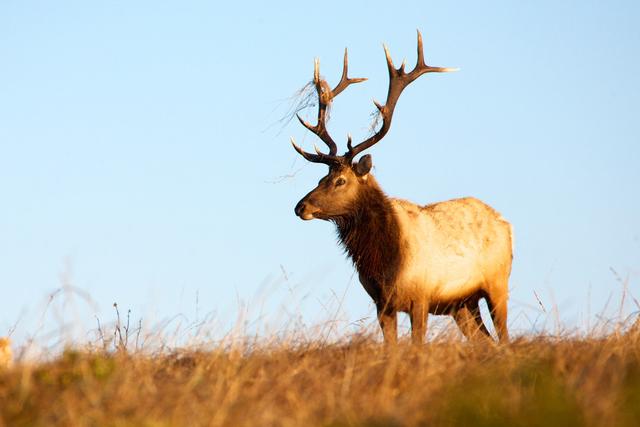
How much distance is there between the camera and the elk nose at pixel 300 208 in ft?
37.6

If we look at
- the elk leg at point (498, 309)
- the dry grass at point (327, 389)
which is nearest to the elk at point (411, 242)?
the elk leg at point (498, 309)

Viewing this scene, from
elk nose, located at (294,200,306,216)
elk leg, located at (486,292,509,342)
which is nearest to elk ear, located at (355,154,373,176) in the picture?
elk nose, located at (294,200,306,216)

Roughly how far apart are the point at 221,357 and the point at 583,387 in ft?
7.10

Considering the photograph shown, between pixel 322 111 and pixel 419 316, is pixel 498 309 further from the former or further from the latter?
pixel 322 111

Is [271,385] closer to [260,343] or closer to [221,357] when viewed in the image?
[221,357]

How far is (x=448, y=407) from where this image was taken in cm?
444

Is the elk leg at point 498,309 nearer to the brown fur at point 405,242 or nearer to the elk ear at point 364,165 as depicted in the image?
the brown fur at point 405,242

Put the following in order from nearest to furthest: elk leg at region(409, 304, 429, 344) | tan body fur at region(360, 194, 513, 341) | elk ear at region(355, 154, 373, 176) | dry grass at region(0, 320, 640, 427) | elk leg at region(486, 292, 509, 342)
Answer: dry grass at region(0, 320, 640, 427)
elk leg at region(409, 304, 429, 344)
tan body fur at region(360, 194, 513, 341)
elk ear at region(355, 154, 373, 176)
elk leg at region(486, 292, 509, 342)

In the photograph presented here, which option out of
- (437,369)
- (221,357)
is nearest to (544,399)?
(437,369)

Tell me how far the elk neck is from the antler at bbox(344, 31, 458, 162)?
0.38 meters

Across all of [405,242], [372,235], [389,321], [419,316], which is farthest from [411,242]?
[389,321]

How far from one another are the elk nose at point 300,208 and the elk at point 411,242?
13 mm

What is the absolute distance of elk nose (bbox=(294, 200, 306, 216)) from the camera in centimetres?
1146

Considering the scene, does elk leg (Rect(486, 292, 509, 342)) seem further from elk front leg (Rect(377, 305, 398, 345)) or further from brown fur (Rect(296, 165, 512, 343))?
elk front leg (Rect(377, 305, 398, 345))
